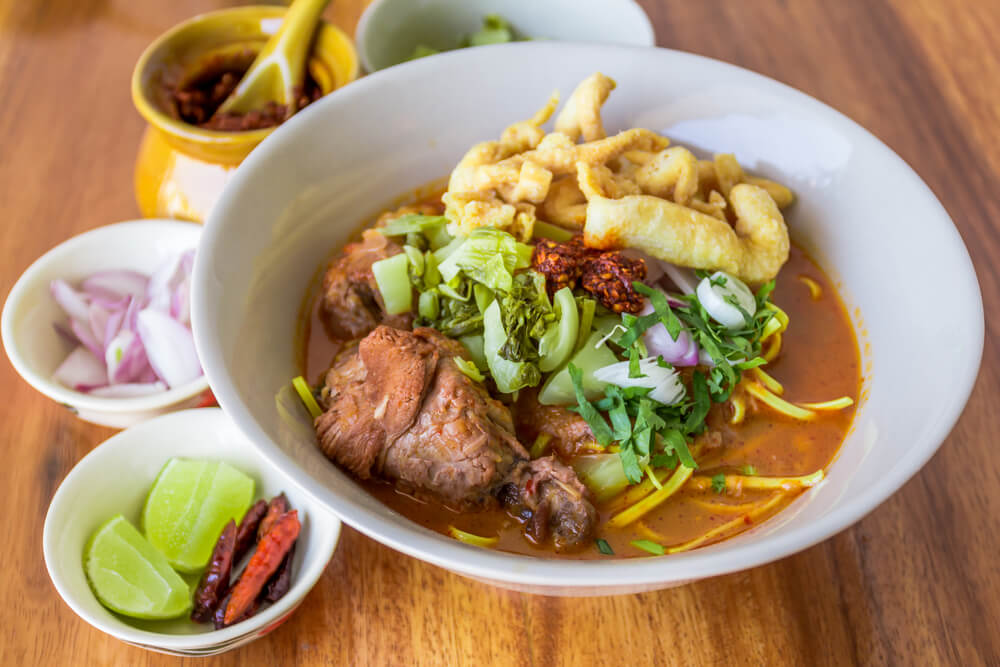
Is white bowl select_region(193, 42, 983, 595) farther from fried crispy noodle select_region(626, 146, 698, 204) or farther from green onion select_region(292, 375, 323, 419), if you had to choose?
fried crispy noodle select_region(626, 146, 698, 204)

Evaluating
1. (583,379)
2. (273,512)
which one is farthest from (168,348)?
(583,379)

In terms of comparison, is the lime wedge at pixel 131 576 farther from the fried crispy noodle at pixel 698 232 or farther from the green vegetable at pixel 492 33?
the green vegetable at pixel 492 33

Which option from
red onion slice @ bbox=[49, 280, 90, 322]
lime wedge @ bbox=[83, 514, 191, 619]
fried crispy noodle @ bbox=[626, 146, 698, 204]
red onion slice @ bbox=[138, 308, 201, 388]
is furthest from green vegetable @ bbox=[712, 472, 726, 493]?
red onion slice @ bbox=[49, 280, 90, 322]

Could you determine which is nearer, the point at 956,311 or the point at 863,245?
the point at 956,311

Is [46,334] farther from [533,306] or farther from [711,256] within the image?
[711,256]

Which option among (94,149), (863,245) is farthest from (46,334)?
(863,245)

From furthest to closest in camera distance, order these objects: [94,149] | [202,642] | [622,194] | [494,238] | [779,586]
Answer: [94,149], [622,194], [494,238], [779,586], [202,642]
